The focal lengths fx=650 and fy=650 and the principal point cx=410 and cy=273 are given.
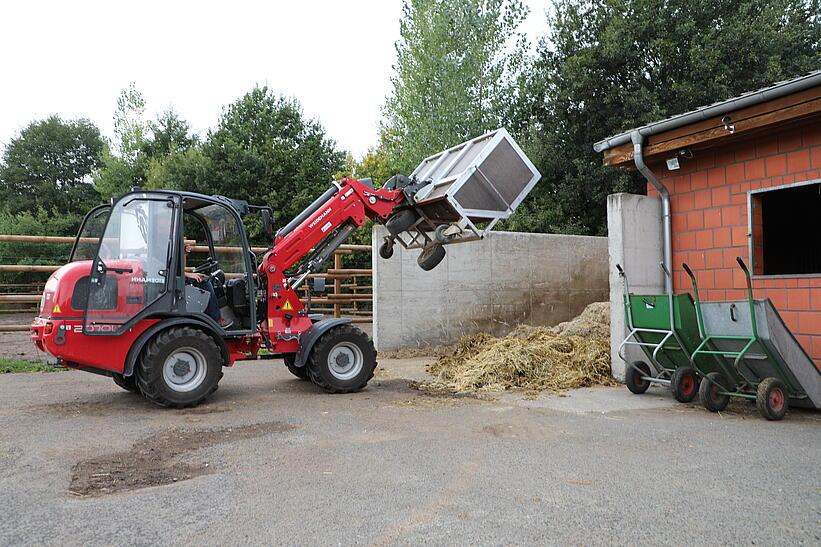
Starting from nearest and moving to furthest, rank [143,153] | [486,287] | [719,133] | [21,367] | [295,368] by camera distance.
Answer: [719,133]
[295,368]
[21,367]
[486,287]
[143,153]

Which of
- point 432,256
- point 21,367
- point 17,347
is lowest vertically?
point 21,367

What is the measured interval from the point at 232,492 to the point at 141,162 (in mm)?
32434

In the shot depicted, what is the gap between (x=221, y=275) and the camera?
27.2 ft

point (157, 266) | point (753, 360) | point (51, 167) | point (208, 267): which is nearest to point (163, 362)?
point (157, 266)

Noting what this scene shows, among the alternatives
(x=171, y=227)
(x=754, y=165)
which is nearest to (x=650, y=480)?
(x=754, y=165)

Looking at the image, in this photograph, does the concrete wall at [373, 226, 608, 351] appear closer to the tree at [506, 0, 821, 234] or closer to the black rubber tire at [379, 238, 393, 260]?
the black rubber tire at [379, 238, 393, 260]

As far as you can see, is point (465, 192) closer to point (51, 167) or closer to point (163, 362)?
point (163, 362)

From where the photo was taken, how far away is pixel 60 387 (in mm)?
9000

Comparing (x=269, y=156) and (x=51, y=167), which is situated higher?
(x=51, y=167)

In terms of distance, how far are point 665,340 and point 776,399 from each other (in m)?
1.24

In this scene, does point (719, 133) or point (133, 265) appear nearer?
point (133, 265)

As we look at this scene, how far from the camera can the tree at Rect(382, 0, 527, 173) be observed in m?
22.8

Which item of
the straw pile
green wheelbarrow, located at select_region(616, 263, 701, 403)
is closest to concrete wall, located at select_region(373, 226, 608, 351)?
the straw pile

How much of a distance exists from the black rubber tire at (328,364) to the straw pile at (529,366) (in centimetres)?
90
